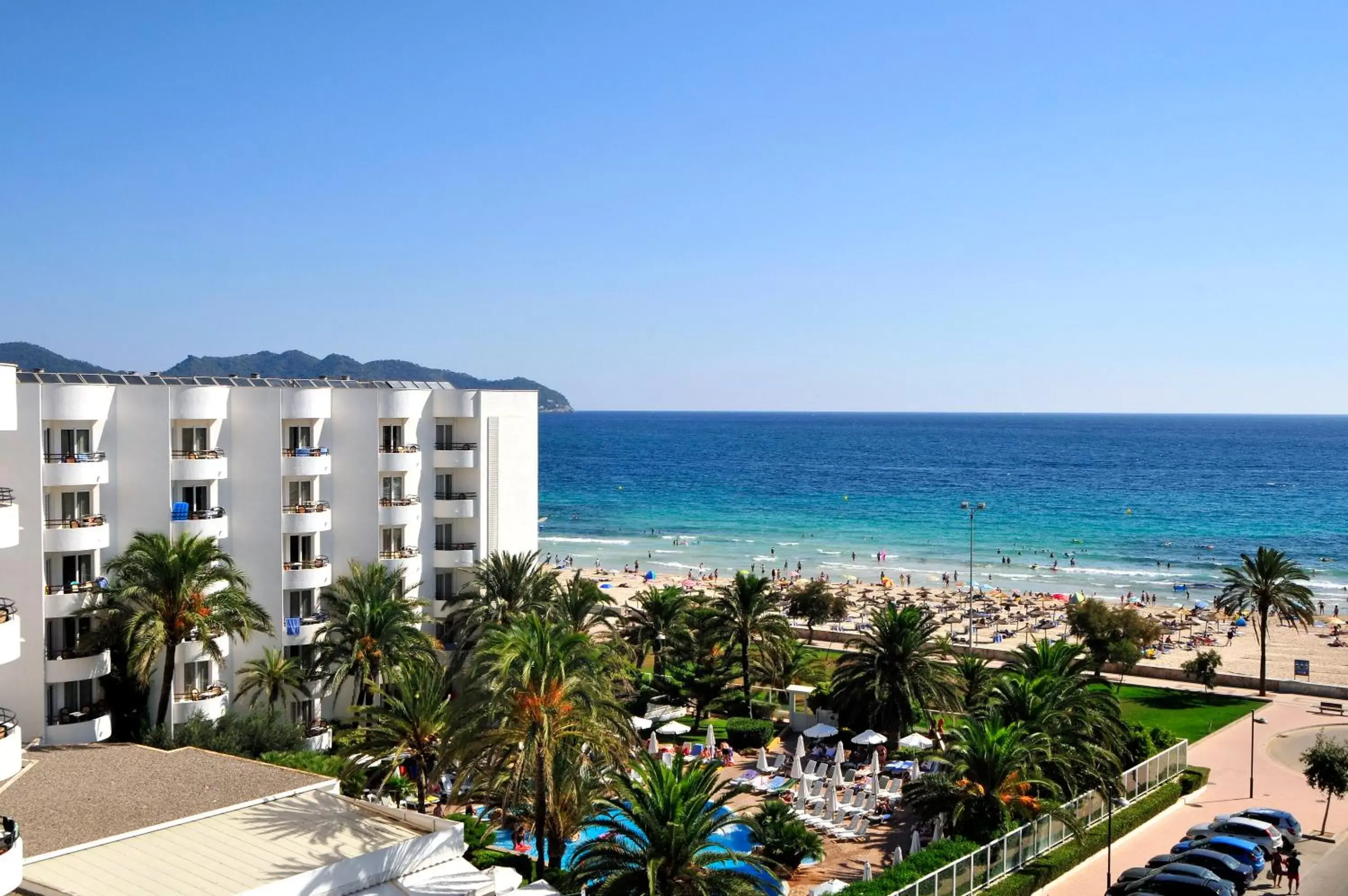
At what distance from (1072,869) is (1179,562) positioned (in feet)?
277

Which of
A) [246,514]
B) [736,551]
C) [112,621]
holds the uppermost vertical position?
[246,514]

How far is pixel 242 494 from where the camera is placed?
3828cm

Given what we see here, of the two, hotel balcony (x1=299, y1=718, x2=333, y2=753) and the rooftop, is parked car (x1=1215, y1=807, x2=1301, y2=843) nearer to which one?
the rooftop

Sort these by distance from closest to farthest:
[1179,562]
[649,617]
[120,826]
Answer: [120,826]
[649,617]
[1179,562]

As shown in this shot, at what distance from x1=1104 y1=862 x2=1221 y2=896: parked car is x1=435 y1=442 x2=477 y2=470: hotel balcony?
28.4 metres

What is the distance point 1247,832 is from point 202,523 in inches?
1273

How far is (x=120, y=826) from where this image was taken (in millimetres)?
22422

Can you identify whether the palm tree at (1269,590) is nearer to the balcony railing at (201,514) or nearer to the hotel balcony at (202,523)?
the hotel balcony at (202,523)

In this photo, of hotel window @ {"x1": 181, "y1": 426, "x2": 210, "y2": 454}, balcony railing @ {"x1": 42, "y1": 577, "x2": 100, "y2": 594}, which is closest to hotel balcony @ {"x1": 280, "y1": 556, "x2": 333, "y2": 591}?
hotel window @ {"x1": 181, "y1": 426, "x2": 210, "y2": 454}

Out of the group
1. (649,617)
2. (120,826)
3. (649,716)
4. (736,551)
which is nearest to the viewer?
(120,826)

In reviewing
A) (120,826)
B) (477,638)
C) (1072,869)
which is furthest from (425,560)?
(1072,869)

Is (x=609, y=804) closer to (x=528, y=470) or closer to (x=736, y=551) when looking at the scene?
(x=528, y=470)

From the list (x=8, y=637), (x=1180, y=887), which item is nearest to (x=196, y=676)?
(x=8, y=637)

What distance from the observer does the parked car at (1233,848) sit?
26.6m
